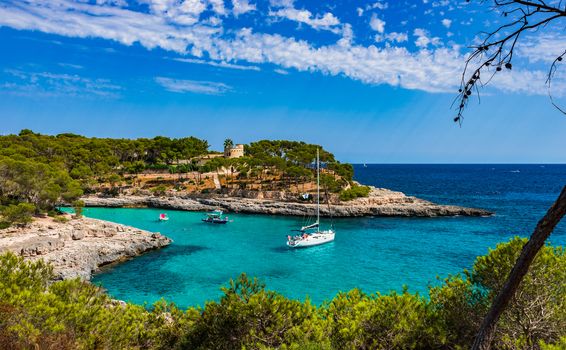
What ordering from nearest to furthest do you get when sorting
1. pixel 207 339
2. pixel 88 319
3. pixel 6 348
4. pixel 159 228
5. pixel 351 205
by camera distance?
pixel 6 348, pixel 88 319, pixel 207 339, pixel 159 228, pixel 351 205

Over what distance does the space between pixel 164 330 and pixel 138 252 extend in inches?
853

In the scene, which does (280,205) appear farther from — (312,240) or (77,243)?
(77,243)

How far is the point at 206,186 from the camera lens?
6456 centimetres

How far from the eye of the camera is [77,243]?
25844 mm

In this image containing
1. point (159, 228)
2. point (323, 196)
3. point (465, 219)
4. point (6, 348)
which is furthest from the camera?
point (323, 196)

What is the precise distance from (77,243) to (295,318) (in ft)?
77.9

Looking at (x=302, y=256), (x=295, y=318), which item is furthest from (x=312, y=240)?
(x=295, y=318)

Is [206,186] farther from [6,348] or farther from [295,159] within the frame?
[6,348]

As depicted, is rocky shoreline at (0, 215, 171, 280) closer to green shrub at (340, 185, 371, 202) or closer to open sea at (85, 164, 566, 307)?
open sea at (85, 164, 566, 307)

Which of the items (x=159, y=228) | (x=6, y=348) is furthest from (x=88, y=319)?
(x=159, y=228)

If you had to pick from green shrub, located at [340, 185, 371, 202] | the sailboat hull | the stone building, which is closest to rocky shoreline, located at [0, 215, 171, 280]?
the sailboat hull

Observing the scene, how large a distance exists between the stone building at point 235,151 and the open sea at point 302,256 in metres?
37.2

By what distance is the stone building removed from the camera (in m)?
83.8

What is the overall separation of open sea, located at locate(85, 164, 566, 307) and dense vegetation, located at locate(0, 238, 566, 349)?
11.3 metres
